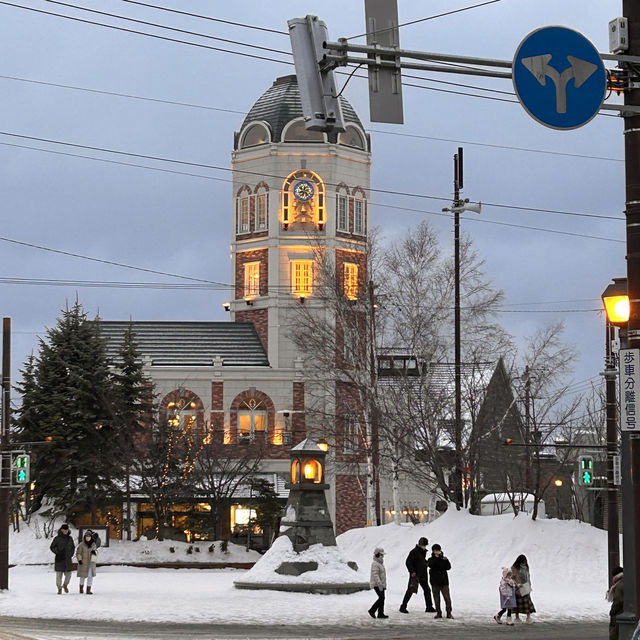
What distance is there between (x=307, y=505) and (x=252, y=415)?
31.6 m

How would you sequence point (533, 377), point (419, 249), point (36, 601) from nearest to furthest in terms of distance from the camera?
point (36, 601) < point (533, 377) < point (419, 249)

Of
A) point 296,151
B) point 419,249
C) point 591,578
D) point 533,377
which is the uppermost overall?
point 296,151

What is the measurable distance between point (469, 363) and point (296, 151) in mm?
26445

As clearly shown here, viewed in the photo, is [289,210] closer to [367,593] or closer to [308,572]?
[308,572]

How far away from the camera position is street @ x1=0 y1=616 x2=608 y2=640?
2127cm

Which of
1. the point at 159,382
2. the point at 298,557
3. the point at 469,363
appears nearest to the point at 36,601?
the point at 298,557

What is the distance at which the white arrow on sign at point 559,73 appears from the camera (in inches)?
422

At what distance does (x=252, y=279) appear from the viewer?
67.1 metres

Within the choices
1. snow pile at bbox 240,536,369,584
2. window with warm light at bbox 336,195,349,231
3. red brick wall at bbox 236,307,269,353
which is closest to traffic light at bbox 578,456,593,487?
snow pile at bbox 240,536,369,584

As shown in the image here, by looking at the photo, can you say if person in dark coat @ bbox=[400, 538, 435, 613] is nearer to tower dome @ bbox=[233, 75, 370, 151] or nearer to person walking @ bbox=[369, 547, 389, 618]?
person walking @ bbox=[369, 547, 389, 618]

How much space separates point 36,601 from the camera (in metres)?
27.7

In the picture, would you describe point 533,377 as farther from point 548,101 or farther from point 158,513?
point 548,101

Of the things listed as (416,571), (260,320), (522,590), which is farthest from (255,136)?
(522,590)

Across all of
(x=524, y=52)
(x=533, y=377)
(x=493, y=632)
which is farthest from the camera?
(x=533, y=377)
